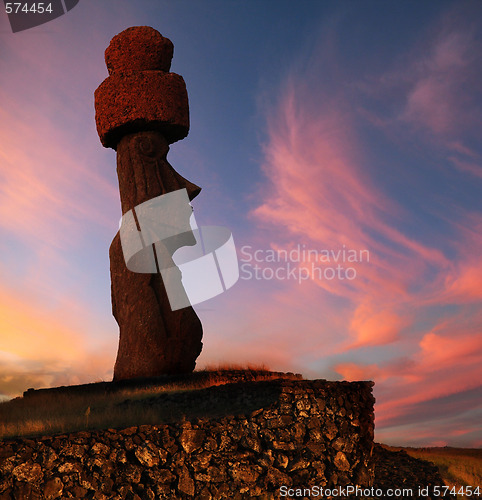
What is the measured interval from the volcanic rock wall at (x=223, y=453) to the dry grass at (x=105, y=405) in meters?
0.73

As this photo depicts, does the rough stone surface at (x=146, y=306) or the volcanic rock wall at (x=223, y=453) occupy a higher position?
the rough stone surface at (x=146, y=306)

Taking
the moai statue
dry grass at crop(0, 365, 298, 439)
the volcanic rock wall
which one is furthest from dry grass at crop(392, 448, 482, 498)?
the moai statue

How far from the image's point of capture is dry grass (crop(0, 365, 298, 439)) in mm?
9469

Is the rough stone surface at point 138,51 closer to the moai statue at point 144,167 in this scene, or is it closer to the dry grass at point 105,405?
the moai statue at point 144,167

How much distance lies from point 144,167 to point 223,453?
31.9 feet

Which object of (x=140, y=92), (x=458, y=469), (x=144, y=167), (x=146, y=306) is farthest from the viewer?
(x=140, y=92)

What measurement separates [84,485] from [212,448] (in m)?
2.02

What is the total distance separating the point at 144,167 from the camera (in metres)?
16.6

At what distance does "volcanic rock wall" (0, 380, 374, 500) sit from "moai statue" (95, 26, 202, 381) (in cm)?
447

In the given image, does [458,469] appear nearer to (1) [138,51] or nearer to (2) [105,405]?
(2) [105,405]

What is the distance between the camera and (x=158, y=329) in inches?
599

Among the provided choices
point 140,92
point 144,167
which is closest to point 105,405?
point 144,167

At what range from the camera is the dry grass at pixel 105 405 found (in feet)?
31.1

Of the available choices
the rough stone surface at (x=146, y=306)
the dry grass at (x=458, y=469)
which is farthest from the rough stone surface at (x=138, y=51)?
the dry grass at (x=458, y=469)
